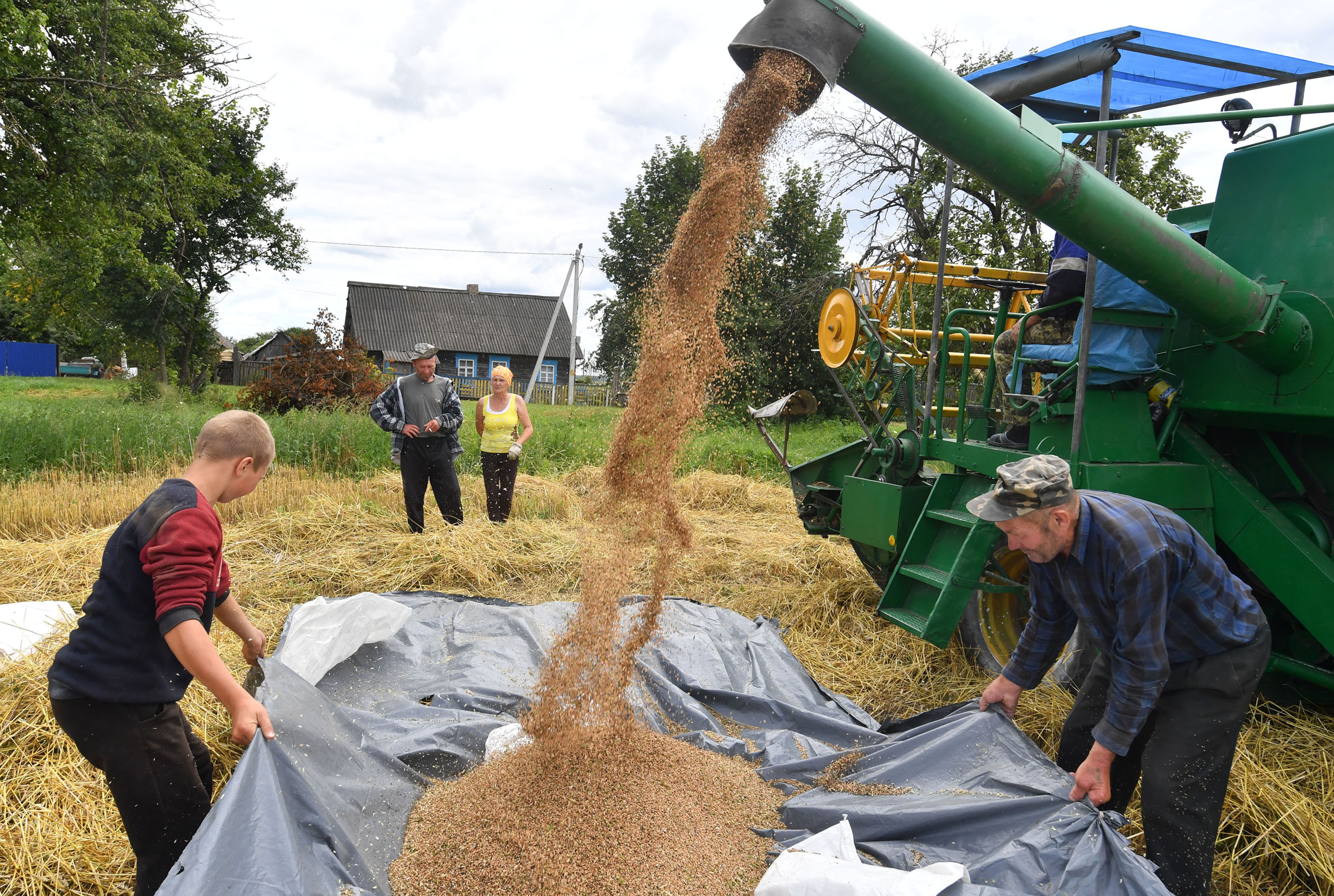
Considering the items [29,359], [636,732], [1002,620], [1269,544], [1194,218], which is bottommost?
[636,732]

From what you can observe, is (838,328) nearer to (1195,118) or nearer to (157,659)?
(1195,118)

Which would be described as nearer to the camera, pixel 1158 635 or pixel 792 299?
pixel 1158 635

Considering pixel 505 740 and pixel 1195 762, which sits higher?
pixel 1195 762

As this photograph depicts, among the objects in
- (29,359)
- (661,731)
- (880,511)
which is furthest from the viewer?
(29,359)

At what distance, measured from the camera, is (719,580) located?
6.17 metres

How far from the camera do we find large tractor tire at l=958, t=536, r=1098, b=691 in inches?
152

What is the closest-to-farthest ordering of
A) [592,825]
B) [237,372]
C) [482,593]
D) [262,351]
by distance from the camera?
[592,825], [482,593], [237,372], [262,351]

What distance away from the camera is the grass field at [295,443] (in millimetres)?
8523

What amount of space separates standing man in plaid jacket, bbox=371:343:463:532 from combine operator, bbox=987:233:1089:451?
3945mm

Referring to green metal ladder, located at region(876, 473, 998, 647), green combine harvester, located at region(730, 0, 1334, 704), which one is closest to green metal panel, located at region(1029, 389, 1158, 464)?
green combine harvester, located at region(730, 0, 1334, 704)

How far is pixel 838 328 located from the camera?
464 centimetres

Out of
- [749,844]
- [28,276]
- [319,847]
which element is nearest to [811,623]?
[749,844]

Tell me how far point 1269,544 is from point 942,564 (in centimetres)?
126

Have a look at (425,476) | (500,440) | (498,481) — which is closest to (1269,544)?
(500,440)
